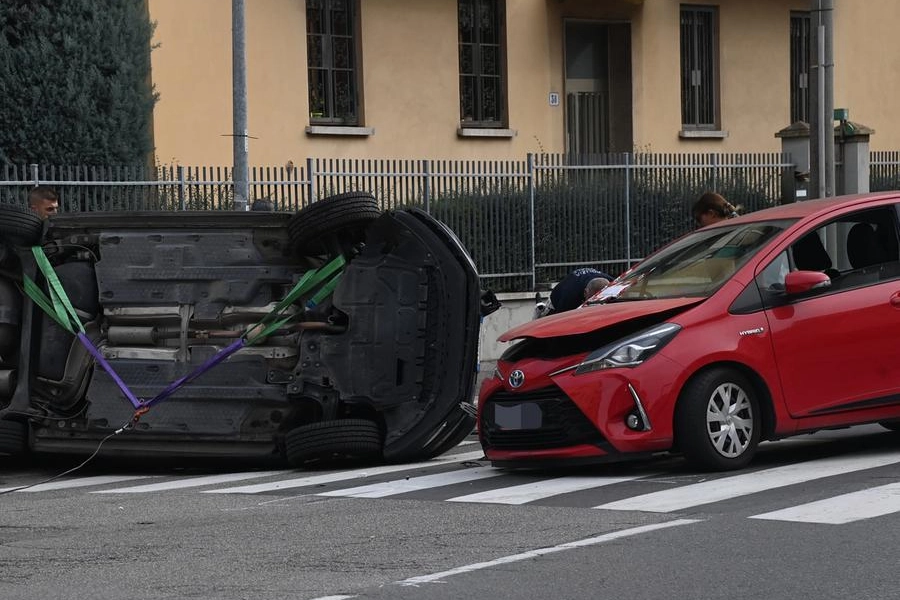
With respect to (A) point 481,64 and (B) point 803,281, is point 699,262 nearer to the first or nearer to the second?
(B) point 803,281

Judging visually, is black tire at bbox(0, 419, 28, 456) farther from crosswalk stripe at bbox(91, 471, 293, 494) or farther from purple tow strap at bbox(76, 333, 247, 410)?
crosswalk stripe at bbox(91, 471, 293, 494)

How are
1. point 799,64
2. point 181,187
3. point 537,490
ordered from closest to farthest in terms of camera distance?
point 537,490 < point 181,187 < point 799,64

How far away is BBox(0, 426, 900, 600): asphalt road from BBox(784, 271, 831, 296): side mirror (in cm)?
104

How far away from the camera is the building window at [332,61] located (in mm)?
23344

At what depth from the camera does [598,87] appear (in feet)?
89.1

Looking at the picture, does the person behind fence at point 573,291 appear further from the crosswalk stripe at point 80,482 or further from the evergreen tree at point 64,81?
the evergreen tree at point 64,81

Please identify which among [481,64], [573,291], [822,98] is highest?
[481,64]

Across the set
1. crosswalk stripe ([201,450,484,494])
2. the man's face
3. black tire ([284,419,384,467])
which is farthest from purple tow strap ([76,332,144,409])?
the man's face

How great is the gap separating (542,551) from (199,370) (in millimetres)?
4232

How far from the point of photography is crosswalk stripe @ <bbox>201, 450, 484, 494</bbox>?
9.98 m

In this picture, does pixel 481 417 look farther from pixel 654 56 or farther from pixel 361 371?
pixel 654 56

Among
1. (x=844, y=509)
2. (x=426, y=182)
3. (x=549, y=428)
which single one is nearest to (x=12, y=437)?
(x=549, y=428)

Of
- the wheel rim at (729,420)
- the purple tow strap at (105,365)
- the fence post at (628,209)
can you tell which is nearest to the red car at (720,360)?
the wheel rim at (729,420)

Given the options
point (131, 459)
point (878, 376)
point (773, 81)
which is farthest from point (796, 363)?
point (773, 81)
